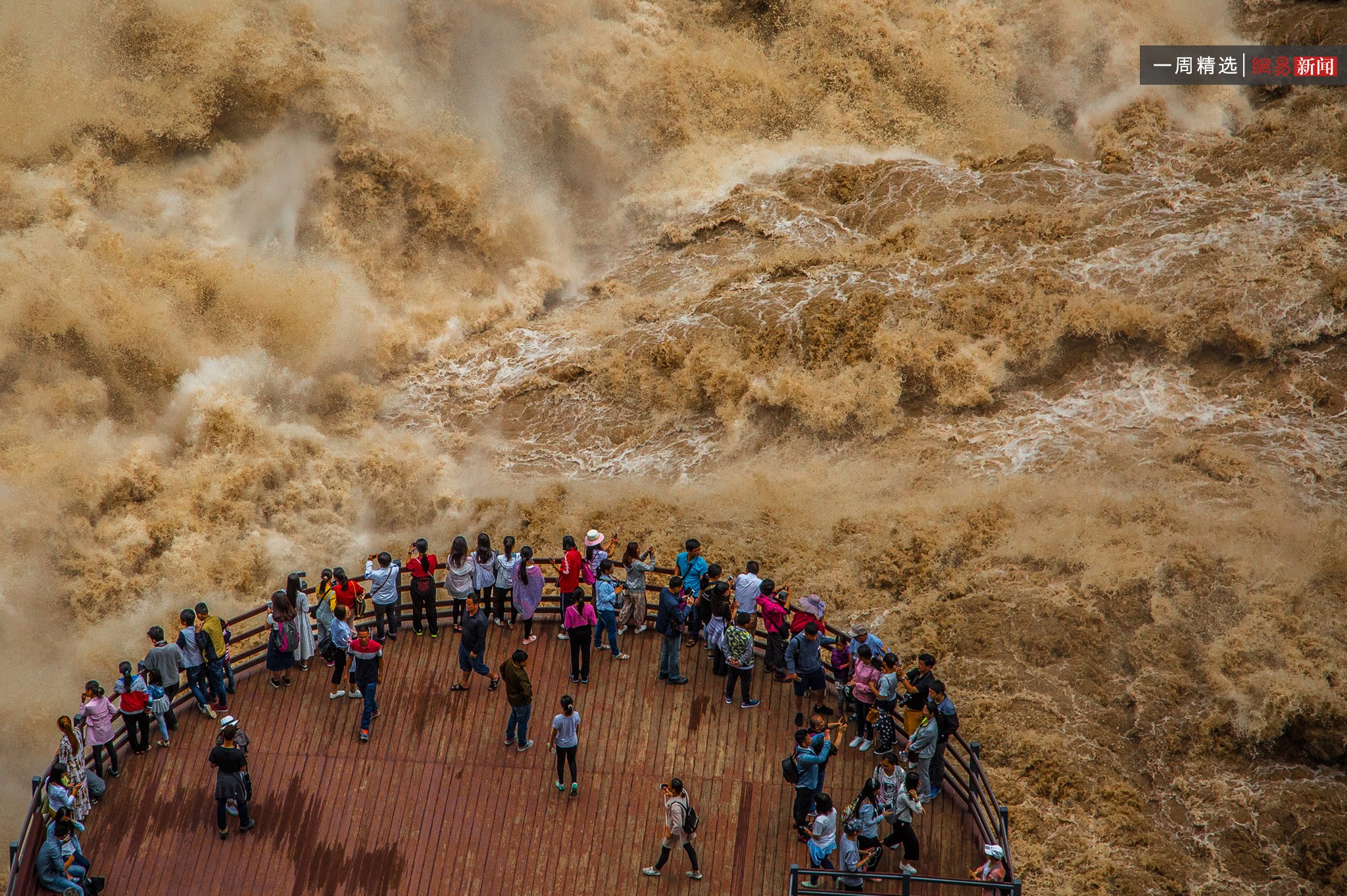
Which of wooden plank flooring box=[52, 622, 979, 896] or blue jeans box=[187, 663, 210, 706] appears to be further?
blue jeans box=[187, 663, 210, 706]

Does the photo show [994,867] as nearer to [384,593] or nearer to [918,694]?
[918,694]

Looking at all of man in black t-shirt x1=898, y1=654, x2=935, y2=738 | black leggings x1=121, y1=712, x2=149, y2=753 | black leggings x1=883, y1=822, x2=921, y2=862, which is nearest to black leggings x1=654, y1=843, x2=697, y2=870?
black leggings x1=883, y1=822, x2=921, y2=862

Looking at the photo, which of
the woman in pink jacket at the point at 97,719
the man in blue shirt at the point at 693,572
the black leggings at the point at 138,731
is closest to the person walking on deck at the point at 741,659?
the man in blue shirt at the point at 693,572

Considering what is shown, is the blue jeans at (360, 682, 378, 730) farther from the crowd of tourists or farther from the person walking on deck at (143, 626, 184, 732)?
the person walking on deck at (143, 626, 184, 732)

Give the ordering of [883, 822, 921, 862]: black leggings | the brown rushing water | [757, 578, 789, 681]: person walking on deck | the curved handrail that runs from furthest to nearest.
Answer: the brown rushing water < [757, 578, 789, 681]: person walking on deck < [883, 822, 921, 862]: black leggings < the curved handrail

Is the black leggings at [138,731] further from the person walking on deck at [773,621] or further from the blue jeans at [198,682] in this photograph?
the person walking on deck at [773,621]

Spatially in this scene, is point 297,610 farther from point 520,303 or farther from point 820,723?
point 520,303

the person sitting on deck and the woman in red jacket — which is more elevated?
the woman in red jacket
